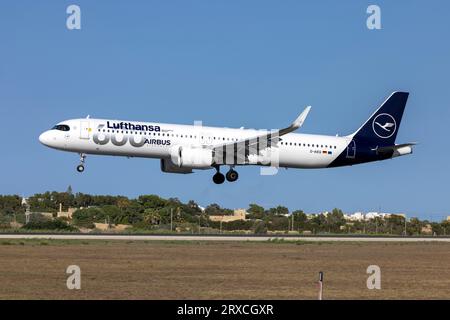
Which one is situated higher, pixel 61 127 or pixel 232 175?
pixel 61 127

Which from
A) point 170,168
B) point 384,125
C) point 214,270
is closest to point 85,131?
point 170,168

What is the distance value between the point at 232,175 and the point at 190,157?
19.9 ft

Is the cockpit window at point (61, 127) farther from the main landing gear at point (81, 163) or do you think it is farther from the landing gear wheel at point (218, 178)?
the landing gear wheel at point (218, 178)

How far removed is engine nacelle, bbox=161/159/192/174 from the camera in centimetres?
6812

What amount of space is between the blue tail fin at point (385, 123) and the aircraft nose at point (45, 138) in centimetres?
2657

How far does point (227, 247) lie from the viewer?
56250mm

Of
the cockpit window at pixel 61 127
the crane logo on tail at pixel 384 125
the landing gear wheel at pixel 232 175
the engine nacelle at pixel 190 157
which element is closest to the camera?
the cockpit window at pixel 61 127

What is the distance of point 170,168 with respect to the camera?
226 ft

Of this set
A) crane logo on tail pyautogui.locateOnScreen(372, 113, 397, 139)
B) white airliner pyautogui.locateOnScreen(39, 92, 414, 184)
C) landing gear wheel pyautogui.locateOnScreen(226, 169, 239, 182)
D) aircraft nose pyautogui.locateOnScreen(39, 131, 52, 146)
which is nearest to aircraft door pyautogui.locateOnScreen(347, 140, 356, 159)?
→ white airliner pyautogui.locateOnScreen(39, 92, 414, 184)

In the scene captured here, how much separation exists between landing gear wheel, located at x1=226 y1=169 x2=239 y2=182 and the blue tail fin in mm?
12051

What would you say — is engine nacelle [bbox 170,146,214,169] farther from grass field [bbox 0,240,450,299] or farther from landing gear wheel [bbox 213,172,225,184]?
grass field [bbox 0,240,450,299]

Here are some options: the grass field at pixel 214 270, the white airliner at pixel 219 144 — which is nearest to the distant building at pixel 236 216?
the white airliner at pixel 219 144

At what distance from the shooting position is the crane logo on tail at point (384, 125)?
256ft

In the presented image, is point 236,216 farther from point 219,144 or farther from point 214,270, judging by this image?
point 214,270
